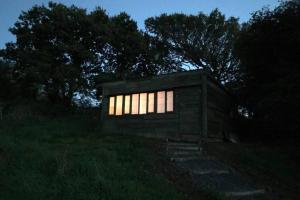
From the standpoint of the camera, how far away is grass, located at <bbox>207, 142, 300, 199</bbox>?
11.0m

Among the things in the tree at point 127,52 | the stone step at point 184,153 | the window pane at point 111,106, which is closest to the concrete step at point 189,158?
the stone step at point 184,153

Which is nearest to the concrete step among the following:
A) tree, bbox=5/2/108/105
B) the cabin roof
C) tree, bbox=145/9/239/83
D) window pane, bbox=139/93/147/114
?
the cabin roof

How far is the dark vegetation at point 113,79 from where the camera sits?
9023 mm

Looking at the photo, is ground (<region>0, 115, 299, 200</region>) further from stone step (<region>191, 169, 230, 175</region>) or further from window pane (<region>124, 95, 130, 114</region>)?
window pane (<region>124, 95, 130, 114</region>)

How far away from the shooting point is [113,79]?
101ft

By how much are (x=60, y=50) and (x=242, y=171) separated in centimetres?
2286

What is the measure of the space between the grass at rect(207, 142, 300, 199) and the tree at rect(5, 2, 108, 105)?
18.3 metres

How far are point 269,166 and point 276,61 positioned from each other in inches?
269

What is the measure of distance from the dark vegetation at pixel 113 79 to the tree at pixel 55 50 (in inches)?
4.0

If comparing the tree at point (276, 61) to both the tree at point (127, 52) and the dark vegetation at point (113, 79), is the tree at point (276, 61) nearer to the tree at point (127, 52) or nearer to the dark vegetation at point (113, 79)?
the dark vegetation at point (113, 79)

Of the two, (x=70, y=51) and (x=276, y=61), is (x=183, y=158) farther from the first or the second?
(x=70, y=51)

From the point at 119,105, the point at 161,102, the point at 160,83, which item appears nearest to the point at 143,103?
the point at 161,102

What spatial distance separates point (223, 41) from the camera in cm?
3538

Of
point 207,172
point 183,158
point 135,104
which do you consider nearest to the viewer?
point 207,172
